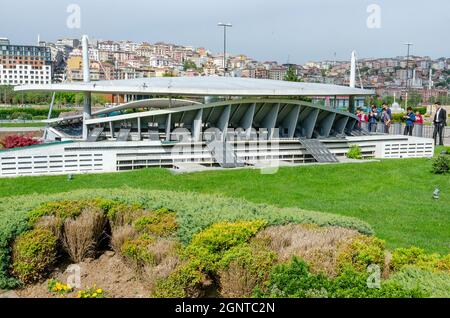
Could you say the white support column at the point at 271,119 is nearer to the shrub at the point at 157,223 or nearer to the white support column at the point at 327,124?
the white support column at the point at 327,124

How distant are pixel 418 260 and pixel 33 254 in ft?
15.0

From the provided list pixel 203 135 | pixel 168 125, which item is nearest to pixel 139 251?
pixel 168 125

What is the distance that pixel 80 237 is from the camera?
683cm

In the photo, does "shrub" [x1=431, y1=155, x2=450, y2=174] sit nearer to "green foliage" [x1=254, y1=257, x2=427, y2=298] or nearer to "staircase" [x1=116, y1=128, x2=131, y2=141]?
"staircase" [x1=116, y1=128, x2=131, y2=141]

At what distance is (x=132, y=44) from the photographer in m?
159

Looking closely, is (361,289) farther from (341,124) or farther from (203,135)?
(341,124)

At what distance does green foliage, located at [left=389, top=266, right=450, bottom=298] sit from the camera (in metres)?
4.87

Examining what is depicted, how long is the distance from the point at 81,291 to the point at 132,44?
15966cm

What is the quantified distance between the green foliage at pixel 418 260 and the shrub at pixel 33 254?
4.21 m

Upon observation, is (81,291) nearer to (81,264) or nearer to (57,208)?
(81,264)

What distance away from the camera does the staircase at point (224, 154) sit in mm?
15711

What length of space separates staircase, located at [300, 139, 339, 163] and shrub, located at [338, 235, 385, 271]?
11.0 m
